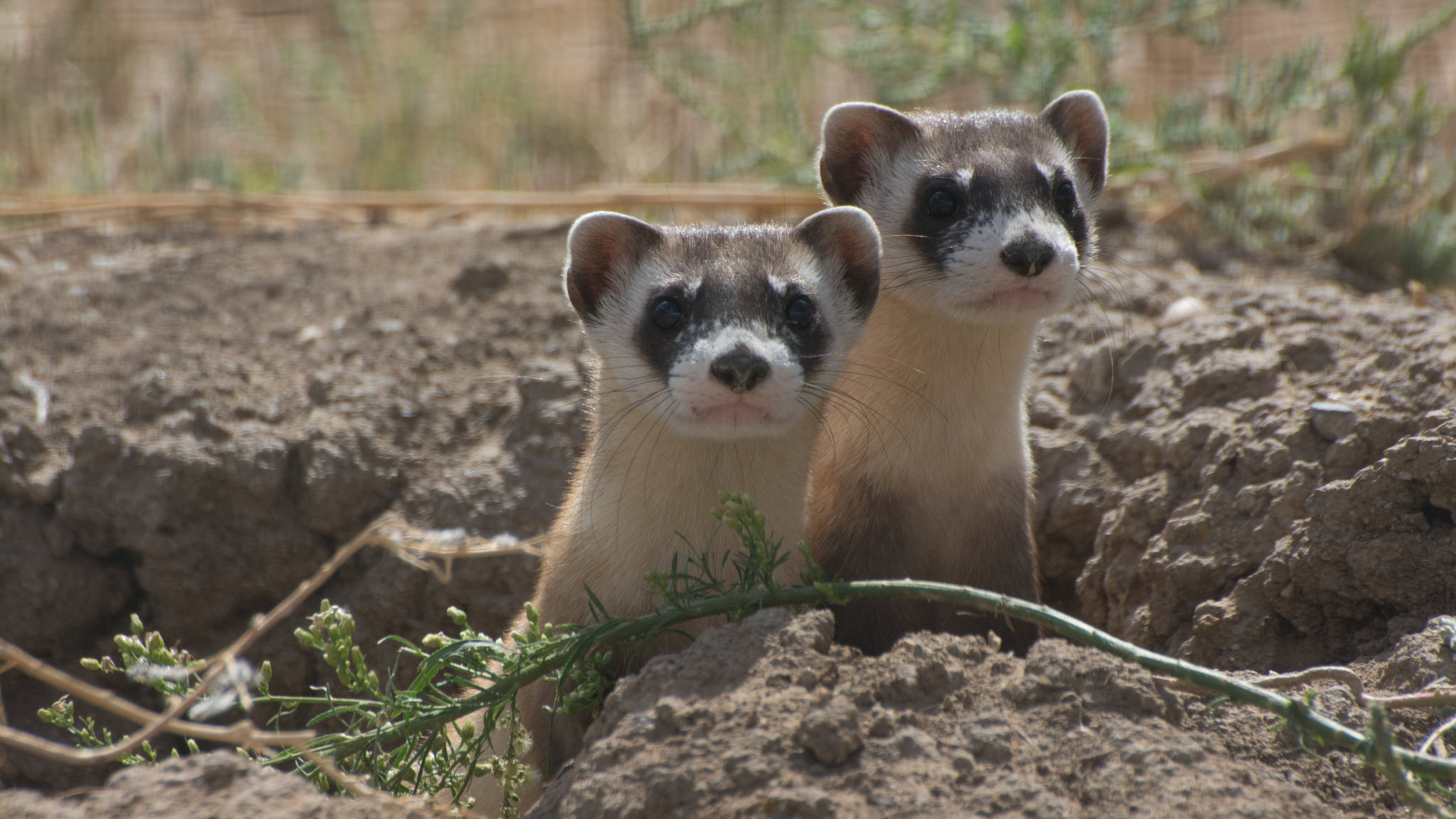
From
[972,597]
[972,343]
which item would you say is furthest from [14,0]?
[972,597]

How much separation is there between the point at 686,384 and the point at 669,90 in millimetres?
3938

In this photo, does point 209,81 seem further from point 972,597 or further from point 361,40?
point 972,597

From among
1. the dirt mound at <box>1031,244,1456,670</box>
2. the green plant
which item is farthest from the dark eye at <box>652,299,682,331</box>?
the dirt mound at <box>1031,244,1456,670</box>

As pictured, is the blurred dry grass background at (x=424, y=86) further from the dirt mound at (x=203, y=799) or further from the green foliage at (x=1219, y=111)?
the dirt mound at (x=203, y=799)

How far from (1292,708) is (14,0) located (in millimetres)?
9851

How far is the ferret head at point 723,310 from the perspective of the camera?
2836 millimetres

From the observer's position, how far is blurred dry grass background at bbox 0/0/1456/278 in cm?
570

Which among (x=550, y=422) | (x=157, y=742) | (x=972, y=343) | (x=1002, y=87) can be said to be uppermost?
(x=1002, y=87)

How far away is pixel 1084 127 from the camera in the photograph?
387 centimetres

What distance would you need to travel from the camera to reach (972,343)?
346cm

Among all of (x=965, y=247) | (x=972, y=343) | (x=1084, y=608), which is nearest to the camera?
(x=965, y=247)

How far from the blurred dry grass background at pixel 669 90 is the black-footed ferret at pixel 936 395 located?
2276mm

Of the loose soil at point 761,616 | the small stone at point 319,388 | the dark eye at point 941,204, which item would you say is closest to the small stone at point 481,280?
the loose soil at point 761,616

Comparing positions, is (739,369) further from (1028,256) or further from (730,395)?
(1028,256)
